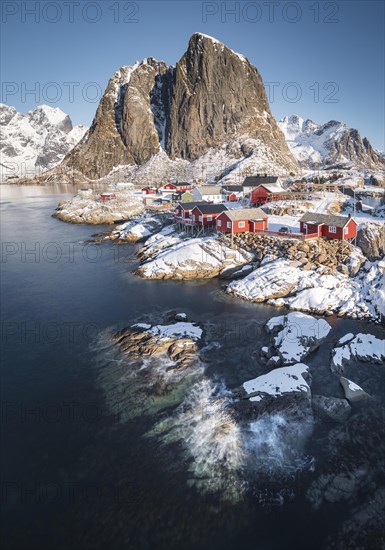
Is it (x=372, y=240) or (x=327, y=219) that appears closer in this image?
(x=372, y=240)

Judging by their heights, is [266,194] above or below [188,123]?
below

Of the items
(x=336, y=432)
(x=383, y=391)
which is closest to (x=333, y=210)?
(x=383, y=391)

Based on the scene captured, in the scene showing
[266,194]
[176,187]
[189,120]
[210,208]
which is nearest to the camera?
[210,208]

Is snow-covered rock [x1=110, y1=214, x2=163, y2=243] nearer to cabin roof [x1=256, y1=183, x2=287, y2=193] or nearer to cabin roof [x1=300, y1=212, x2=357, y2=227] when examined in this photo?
cabin roof [x1=256, y1=183, x2=287, y2=193]

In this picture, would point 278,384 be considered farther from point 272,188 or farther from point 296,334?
point 272,188

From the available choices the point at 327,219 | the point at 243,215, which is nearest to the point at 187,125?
the point at 243,215

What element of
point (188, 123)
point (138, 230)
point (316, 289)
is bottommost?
point (316, 289)
